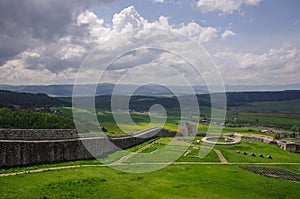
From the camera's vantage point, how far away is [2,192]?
17.5 meters

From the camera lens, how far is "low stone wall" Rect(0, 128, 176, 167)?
2472cm

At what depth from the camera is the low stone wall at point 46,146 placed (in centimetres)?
2472

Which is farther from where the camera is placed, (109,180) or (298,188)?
(298,188)

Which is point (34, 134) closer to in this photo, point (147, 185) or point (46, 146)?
point (46, 146)

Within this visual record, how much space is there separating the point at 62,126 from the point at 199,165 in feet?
131

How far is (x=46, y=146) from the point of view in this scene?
27922 mm

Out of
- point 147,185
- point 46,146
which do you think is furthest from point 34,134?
point 147,185

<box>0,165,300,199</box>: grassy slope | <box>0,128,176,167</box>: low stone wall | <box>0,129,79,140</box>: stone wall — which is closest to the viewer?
<box>0,165,300,199</box>: grassy slope

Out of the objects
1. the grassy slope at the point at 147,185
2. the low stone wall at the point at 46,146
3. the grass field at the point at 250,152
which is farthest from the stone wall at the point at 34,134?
the grass field at the point at 250,152

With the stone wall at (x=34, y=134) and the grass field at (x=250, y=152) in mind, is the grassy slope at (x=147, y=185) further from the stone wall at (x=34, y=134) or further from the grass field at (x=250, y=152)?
the grass field at (x=250, y=152)

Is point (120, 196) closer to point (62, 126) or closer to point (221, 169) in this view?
point (221, 169)

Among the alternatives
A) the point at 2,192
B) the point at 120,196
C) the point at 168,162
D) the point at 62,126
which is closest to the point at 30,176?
the point at 2,192

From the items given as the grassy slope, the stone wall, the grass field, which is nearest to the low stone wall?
the stone wall

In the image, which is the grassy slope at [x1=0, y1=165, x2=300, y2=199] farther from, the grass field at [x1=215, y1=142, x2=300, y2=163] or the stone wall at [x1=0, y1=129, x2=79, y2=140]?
the grass field at [x1=215, y1=142, x2=300, y2=163]
